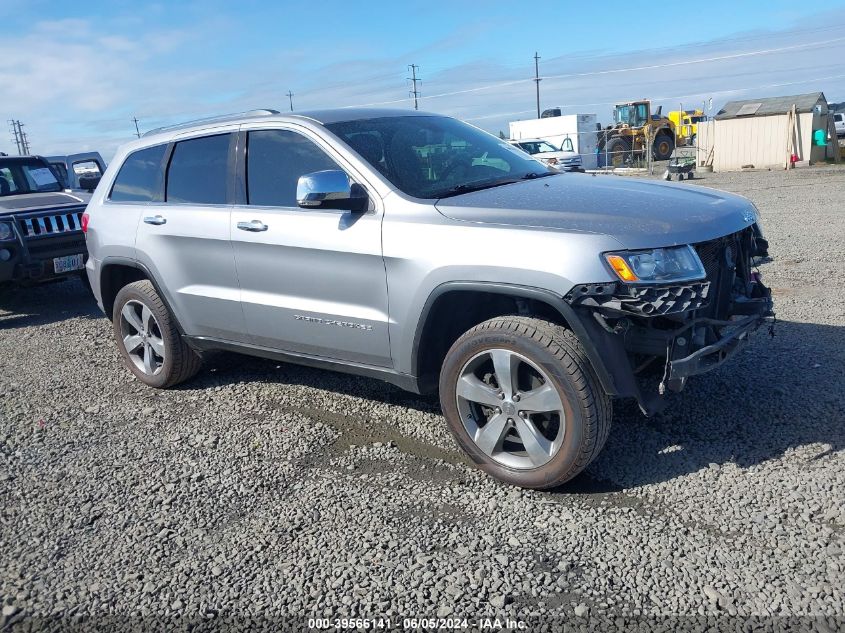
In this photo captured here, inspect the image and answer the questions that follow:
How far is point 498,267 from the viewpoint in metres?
3.40

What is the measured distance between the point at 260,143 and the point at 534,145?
3228cm

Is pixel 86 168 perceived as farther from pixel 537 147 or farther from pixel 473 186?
pixel 537 147

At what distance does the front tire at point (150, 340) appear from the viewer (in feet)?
17.0

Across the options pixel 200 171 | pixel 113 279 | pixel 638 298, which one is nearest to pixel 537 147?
pixel 113 279

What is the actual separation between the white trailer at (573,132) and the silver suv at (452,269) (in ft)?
106

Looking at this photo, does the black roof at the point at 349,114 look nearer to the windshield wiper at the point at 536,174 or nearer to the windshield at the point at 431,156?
the windshield at the point at 431,156

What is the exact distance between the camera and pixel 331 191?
3.76 m

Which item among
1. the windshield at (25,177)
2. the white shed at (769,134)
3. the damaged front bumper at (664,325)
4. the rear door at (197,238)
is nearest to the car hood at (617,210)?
the damaged front bumper at (664,325)

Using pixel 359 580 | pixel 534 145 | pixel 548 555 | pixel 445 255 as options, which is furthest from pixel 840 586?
pixel 534 145

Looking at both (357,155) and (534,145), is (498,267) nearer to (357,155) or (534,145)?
(357,155)

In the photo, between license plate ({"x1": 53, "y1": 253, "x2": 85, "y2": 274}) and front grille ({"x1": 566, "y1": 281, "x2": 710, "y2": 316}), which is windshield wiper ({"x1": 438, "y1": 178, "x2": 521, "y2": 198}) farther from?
license plate ({"x1": 53, "y1": 253, "x2": 85, "y2": 274})

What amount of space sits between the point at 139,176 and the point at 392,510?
132 inches

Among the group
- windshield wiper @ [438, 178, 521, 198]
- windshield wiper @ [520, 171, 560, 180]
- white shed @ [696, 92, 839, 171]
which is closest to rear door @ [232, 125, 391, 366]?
windshield wiper @ [438, 178, 521, 198]

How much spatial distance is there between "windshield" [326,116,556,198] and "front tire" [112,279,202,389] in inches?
76.8
